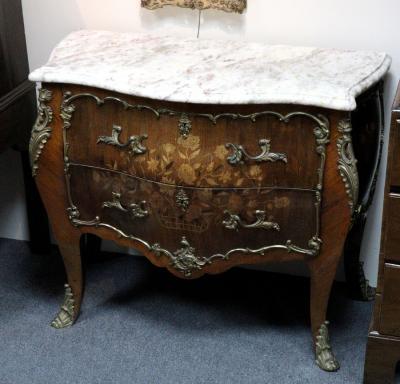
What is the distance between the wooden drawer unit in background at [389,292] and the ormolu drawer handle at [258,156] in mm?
216

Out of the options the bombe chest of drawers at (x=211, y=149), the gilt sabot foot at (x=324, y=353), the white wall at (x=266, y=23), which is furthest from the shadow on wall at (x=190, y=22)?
the gilt sabot foot at (x=324, y=353)

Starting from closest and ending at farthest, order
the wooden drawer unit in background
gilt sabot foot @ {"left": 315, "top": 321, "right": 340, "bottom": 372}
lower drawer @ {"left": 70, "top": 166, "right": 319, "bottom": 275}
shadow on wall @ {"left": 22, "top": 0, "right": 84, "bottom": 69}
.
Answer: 1. the wooden drawer unit in background
2. lower drawer @ {"left": 70, "top": 166, "right": 319, "bottom": 275}
3. gilt sabot foot @ {"left": 315, "top": 321, "right": 340, "bottom": 372}
4. shadow on wall @ {"left": 22, "top": 0, "right": 84, "bottom": 69}

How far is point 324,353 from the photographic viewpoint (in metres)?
1.67

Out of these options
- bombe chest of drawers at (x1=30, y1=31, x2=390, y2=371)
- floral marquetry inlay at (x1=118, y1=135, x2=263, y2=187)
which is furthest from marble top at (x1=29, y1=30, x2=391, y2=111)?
floral marquetry inlay at (x1=118, y1=135, x2=263, y2=187)

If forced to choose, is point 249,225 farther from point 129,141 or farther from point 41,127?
point 41,127

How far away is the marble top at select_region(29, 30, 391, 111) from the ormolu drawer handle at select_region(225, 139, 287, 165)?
0.09 meters

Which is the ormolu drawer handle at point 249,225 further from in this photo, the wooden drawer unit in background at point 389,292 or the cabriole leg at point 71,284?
the cabriole leg at point 71,284

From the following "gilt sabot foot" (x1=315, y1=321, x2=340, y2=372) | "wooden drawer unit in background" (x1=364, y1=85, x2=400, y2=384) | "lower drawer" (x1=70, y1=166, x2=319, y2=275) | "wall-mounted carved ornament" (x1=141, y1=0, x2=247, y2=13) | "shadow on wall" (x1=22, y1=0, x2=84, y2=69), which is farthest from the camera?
"shadow on wall" (x1=22, y1=0, x2=84, y2=69)

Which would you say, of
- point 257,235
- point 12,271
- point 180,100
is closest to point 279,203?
point 257,235

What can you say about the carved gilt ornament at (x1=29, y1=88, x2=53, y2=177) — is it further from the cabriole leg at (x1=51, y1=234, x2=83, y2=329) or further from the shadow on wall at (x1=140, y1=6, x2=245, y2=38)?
the shadow on wall at (x1=140, y1=6, x2=245, y2=38)

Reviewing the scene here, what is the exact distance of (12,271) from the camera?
2088 millimetres

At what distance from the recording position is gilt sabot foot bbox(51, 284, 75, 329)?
1.82 metres

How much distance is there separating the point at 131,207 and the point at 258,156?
314 millimetres

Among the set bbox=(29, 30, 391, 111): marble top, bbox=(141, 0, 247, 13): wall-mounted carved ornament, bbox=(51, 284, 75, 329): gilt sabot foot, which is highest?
bbox=(141, 0, 247, 13): wall-mounted carved ornament
